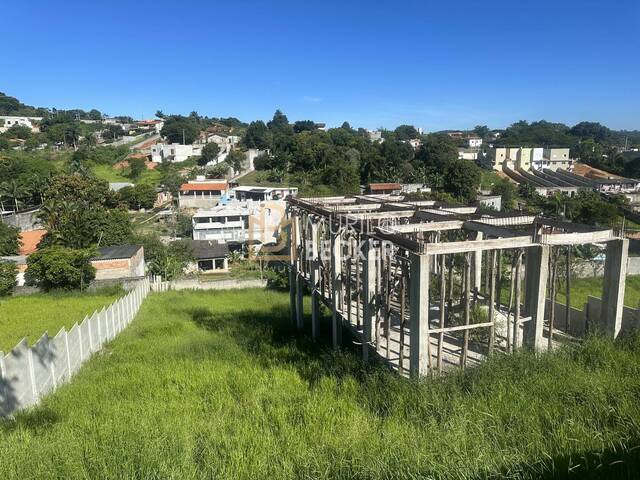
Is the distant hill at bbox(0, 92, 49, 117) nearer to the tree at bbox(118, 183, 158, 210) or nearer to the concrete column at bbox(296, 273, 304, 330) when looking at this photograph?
the tree at bbox(118, 183, 158, 210)

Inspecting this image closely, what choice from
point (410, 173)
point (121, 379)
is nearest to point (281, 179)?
point (410, 173)

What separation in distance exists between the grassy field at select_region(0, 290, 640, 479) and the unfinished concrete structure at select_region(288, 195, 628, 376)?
68 cm

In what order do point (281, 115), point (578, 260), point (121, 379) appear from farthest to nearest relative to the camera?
Answer: point (281, 115) → point (578, 260) → point (121, 379)

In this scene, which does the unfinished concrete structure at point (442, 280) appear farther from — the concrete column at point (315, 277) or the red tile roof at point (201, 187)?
the red tile roof at point (201, 187)

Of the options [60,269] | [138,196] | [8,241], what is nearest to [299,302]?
[60,269]

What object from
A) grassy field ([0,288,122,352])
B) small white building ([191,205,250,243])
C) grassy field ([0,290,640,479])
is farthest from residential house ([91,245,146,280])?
grassy field ([0,290,640,479])

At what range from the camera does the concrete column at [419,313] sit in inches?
205

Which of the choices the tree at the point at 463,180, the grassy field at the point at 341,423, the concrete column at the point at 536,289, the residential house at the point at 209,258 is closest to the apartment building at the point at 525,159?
the tree at the point at 463,180

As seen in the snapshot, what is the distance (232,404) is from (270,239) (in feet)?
95.8

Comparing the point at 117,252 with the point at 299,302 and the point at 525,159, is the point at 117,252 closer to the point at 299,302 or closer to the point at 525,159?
the point at 299,302

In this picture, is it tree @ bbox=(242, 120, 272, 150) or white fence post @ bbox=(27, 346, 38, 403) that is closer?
white fence post @ bbox=(27, 346, 38, 403)

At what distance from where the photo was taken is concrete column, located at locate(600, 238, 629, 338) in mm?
6184

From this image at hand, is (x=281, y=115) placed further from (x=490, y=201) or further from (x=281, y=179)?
(x=490, y=201)

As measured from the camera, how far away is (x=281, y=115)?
103 m
